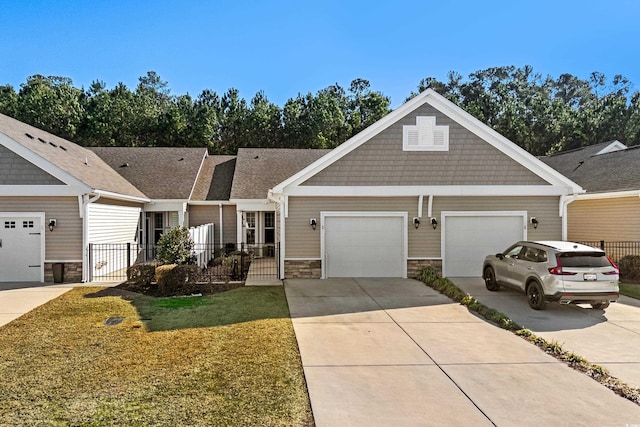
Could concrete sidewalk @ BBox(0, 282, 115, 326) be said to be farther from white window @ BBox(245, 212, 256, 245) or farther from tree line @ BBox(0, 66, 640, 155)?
tree line @ BBox(0, 66, 640, 155)

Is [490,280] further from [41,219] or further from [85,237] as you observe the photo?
[41,219]

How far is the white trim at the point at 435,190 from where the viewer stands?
43.5ft

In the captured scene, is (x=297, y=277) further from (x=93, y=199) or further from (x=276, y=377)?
(x=276, y=377)

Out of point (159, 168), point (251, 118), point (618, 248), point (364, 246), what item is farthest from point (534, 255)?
point (251, 118)

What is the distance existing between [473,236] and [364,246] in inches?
149

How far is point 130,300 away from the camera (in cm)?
1051

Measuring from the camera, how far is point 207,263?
16.9 m

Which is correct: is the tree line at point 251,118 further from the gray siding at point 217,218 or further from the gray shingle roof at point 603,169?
the gray shingle roof at point 603,169

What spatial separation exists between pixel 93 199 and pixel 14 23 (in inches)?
384

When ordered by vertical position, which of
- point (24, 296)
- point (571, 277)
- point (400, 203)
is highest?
point (400, 203)

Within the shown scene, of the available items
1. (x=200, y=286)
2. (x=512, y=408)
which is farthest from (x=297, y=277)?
(x=512, y=408)

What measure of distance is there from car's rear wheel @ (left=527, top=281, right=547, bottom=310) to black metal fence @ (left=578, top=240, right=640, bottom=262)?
22.8 ft

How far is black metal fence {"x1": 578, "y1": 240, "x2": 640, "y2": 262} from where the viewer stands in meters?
14.6

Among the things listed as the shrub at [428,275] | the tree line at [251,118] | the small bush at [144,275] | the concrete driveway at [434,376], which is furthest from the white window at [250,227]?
the tree line at [251,118]
